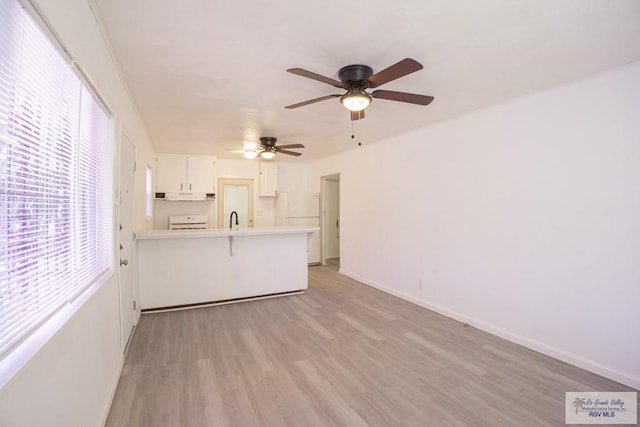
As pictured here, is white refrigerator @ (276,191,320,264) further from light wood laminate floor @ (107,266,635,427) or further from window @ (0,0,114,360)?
window @ (0,0,114,360)

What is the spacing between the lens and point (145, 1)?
1.59 m

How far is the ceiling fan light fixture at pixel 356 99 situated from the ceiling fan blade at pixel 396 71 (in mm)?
91

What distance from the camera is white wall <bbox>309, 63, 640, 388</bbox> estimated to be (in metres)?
2.29

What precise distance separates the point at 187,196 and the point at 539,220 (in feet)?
18.9

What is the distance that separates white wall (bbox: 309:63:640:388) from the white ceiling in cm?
26

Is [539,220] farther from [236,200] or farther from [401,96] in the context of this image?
[236,200]

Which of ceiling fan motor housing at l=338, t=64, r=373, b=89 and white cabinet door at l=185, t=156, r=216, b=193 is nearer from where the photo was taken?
ceiling fan motor housing at l=338, t=64, r=373, b=89

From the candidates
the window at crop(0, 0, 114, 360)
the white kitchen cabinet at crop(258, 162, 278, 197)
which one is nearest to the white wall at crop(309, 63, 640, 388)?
the white kitchen cabinet at crop(258, 162, 278, 197)

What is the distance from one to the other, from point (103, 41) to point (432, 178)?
11.7 feet

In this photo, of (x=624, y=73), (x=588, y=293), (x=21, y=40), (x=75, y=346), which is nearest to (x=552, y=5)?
(x=624, y=73)

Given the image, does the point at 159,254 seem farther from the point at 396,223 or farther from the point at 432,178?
the point at 432,178

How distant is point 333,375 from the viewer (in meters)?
2.32

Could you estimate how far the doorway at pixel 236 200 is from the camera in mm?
6688

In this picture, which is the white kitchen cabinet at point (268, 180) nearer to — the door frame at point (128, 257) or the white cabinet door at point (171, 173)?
the white cabinet door at point (171, 173)
